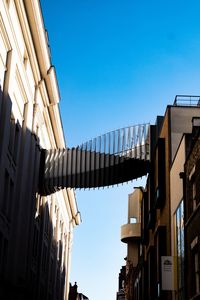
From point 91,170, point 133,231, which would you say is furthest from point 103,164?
point 133,231

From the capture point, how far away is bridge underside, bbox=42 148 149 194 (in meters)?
39.8

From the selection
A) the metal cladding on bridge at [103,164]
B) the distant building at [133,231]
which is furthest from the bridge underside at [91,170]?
the distant building at [133,231]

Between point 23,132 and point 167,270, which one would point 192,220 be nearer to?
point 167,270

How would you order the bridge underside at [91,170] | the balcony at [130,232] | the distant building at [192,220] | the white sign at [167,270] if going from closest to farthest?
the distant building at [192,220], the white sign at [167,270], the bridge underside at [91,170], the balcony at [130,232]

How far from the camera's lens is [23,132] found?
37062 mm

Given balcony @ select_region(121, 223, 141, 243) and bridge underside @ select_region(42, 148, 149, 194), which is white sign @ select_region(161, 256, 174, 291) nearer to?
bridge underside @ select_region(42, 148, 149, 194)

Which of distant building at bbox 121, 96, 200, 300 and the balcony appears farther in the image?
the balcony

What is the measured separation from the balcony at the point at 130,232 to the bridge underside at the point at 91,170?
107ft

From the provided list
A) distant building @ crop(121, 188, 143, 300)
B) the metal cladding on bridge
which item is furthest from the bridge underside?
distant building @ crop(121, 188, 143, 300)

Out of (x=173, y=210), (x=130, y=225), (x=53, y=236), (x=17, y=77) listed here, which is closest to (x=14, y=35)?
(x=17, y=77)

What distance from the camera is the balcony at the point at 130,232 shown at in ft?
237

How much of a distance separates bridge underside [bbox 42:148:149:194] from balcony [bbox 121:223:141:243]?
32723mm

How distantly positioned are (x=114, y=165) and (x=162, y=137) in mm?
3785

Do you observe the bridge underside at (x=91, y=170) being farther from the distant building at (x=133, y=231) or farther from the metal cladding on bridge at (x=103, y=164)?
the distant building at (x=133, y=231)
